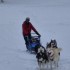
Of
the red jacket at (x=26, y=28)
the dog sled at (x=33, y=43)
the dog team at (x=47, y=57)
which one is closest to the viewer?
the dog team at (x=47, y=57)

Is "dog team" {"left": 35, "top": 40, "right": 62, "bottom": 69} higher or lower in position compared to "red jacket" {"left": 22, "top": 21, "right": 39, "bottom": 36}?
lower

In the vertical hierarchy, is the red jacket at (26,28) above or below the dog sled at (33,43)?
above

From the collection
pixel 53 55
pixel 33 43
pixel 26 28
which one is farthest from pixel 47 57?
pixel 26 28

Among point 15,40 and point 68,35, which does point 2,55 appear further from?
point 68,35

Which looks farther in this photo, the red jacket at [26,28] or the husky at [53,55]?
the red jacket at [26,28]

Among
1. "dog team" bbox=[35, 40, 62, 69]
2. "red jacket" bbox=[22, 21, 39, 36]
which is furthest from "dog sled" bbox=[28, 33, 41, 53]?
"dog team" bbox=[35, 40, 62, 69]

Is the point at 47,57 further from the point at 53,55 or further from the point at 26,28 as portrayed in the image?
the point at 26,28

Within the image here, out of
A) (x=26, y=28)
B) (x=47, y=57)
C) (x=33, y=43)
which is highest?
(x=26, y=28)

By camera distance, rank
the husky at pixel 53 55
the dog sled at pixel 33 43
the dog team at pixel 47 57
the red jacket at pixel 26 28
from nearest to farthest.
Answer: the dog team at pixel 47 57 < the husky at pixel 53 55 < the dog sled at pixel 33 43 < the red jacket at pixel 26 28

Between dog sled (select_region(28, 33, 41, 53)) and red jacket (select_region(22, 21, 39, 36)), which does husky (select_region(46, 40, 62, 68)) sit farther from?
red jacket (select_region(22, 21, 39, 36))

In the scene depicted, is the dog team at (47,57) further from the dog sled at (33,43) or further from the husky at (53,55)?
the dog sled at (33,43)

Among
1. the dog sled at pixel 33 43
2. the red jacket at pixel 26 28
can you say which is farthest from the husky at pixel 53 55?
the red jacket at pixel 26 28

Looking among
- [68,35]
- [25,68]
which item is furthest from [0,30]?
[25,68]

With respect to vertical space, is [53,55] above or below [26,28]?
below
